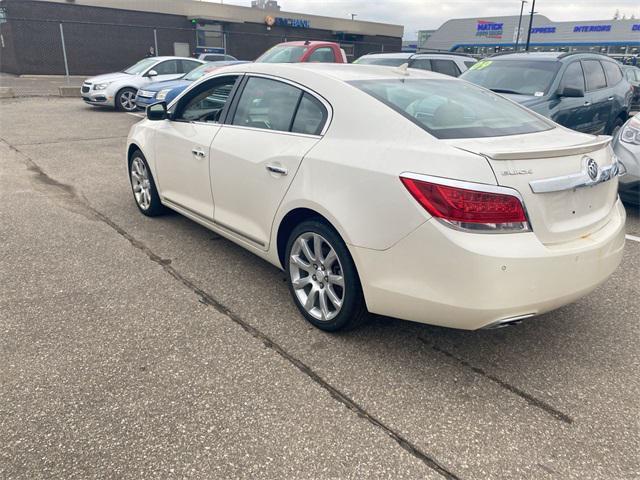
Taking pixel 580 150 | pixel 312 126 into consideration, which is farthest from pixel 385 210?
pixel 580 150

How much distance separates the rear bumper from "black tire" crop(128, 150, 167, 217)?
9.67 ft

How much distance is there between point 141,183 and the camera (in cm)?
528

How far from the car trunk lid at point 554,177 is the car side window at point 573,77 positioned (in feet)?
15.0

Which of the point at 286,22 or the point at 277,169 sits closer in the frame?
the point at 277,169

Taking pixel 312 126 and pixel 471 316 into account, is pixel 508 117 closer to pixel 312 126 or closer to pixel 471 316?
pixel 312 126

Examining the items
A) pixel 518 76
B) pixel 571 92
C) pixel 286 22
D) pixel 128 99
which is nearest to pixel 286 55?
pixel 128 99

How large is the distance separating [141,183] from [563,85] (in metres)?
5.57

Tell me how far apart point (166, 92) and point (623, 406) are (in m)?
11.5

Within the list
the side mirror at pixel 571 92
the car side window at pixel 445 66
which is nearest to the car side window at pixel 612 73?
the side mirror at pixel 571 92

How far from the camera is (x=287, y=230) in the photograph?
11.0ft

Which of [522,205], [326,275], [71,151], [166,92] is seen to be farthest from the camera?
[166,92]

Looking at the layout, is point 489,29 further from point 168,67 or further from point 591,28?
point 168,67

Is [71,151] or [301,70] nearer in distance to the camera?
[301,70]

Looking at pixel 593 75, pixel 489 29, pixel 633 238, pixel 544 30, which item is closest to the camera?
pixel 633 238
